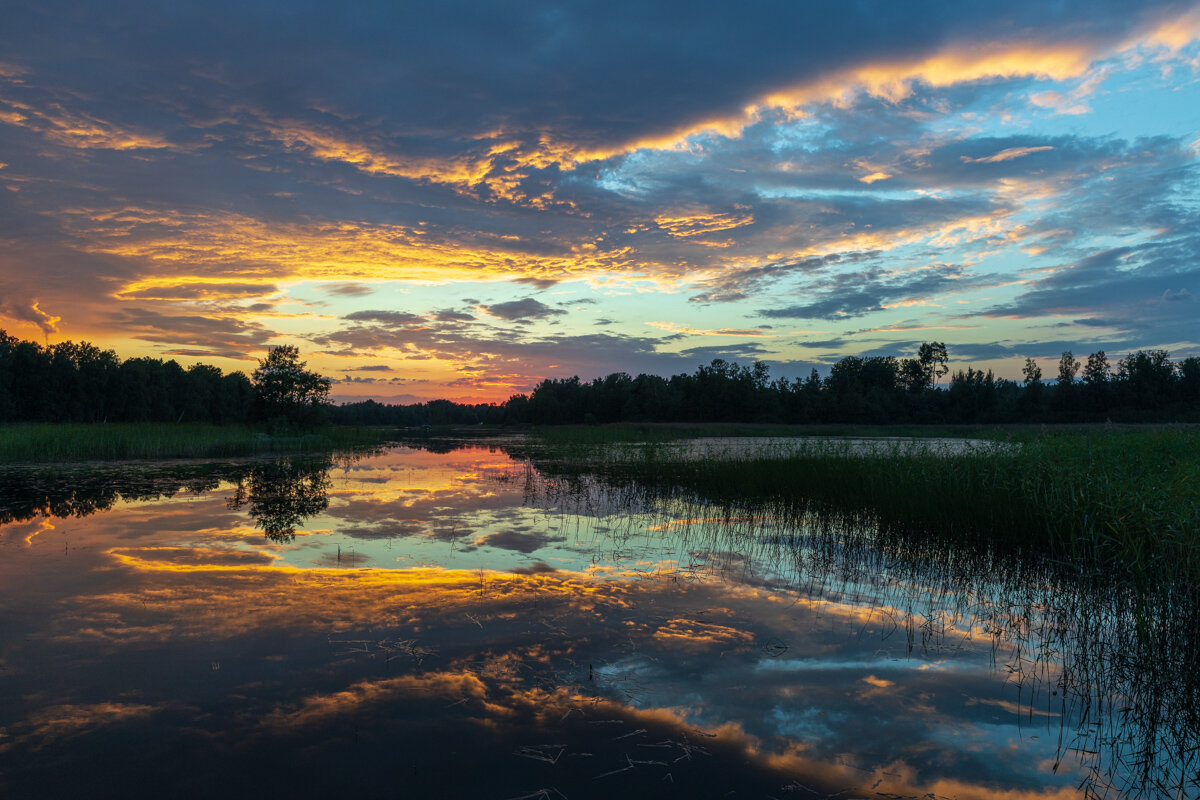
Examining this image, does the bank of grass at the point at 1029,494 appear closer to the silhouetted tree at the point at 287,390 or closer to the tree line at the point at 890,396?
the silhouetted tree at the point at 287,390

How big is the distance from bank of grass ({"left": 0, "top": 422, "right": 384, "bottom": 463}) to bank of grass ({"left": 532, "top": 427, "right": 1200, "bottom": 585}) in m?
24.6

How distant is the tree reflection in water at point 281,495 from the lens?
1272 cm

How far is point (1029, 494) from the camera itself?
1124cm

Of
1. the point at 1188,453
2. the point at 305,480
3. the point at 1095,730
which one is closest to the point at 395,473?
the point at 305,480

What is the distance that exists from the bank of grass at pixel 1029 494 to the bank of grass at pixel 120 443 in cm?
2456

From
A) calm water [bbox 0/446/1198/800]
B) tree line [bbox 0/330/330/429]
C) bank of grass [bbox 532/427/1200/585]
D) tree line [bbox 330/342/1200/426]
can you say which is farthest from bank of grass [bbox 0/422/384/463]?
tree line [bbox 330/342/1200/426]

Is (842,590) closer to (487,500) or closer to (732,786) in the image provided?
(732,786)

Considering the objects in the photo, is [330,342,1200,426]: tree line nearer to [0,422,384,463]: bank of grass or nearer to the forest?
the forest

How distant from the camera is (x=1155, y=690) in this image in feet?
17.1

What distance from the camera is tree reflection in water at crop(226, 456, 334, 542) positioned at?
1272cm

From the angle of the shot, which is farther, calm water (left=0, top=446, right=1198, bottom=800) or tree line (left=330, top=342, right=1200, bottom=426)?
tree line (left=330, top=342, right=1200, bottom=426)

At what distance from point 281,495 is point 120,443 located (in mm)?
17275

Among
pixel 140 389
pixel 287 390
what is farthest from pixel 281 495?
pixel 140 389

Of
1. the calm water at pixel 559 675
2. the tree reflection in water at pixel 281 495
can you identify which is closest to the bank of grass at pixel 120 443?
the tree reflection in water at pixel 281 495
